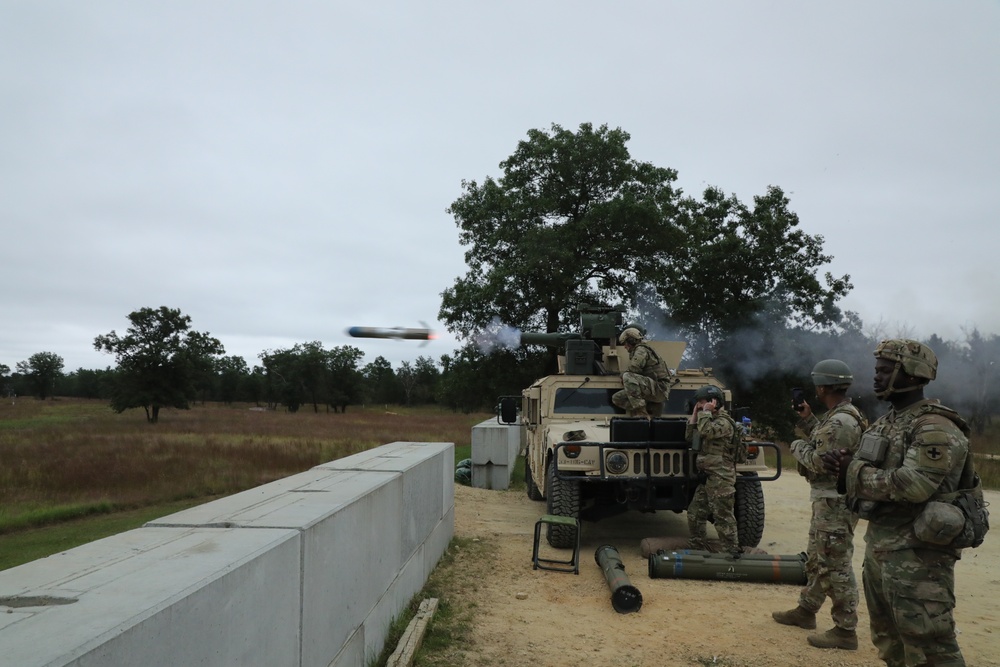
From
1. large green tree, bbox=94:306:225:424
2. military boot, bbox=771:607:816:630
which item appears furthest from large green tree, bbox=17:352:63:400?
military boot, bbox=771:607:816:630

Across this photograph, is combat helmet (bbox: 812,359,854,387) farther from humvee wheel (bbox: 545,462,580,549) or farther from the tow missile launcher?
humvee wheel (bbox: 545,462,580,549)

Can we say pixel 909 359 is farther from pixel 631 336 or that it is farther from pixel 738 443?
pixel 631 336

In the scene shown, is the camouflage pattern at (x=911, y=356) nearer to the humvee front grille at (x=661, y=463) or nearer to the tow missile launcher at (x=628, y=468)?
the tow missile launcher at (x=628, y=468)

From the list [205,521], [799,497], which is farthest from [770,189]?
[205,521]

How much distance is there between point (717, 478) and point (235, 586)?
5204 mm

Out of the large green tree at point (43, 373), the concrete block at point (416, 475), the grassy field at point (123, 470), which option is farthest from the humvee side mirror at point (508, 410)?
the large green tree at point (43, 373)

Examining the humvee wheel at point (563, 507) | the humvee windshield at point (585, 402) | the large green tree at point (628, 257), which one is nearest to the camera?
the humvee wheel at point (563, 507)

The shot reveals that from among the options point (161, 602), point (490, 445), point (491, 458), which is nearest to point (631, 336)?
point (490, 445)

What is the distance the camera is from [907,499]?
3361mm

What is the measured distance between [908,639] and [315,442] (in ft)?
56.3

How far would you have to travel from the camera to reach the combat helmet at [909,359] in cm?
357

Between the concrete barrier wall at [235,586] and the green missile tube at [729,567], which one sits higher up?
the concrete barrier wall at [235,586]

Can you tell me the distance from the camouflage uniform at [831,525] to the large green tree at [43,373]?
7641 centimetres

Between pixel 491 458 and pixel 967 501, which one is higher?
pixel 967 501
